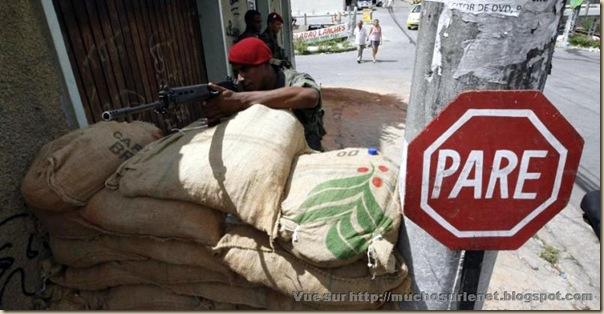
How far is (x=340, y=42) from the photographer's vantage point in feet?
64.7

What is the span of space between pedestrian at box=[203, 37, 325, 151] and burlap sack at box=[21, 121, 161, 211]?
52cm

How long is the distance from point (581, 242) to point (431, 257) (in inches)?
113

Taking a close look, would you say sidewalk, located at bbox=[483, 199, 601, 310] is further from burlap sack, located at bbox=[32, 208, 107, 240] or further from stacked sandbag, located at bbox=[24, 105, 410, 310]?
burlap sack, located at bbox=[32, 208, 107, 240]

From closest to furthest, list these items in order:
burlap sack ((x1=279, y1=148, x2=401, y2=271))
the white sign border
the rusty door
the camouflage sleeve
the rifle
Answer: the white sign border, burlap sack ((x1=279, y1=148, x2=401, y2=271)), the rifle, the rusty door, the camouflage sleeve

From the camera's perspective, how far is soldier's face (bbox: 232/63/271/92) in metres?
2.37

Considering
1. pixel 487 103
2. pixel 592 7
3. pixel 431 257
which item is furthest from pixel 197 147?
pixel 592 7

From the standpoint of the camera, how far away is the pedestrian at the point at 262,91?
2023mm

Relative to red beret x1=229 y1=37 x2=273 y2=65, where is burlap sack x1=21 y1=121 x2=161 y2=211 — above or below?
below

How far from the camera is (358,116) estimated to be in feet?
23.9

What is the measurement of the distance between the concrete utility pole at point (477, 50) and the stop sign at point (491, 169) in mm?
125

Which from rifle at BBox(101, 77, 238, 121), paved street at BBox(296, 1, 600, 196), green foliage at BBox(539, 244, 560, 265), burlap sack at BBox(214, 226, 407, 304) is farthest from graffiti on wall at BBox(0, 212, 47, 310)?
paved street at BBox(296, 1, 600, 196)

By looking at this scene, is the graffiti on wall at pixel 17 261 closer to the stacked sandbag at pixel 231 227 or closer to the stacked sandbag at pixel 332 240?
the stacked sandbag at pixel 231 227

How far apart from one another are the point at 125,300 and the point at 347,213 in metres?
1.24

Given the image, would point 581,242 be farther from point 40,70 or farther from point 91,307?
point 40,70
